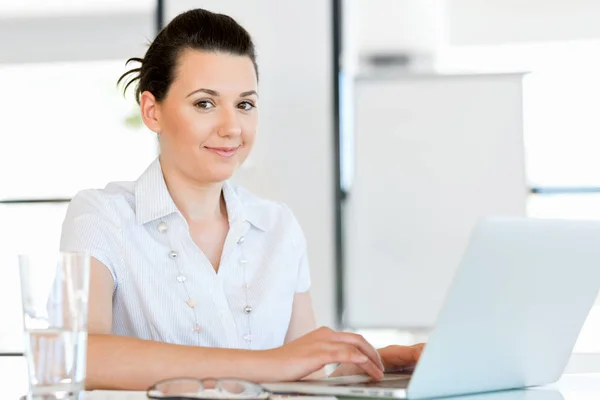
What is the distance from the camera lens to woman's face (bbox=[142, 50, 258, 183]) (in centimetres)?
198

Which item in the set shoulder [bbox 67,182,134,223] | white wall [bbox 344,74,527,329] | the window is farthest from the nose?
the window

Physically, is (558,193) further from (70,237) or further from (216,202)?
(70,237)

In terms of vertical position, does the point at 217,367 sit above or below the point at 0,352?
above

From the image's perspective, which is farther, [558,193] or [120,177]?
[120,177]

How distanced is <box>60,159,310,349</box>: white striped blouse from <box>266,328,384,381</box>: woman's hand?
50 centimetres

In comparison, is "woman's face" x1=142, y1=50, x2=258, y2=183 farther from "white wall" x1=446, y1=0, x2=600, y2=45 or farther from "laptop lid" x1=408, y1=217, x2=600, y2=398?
"white wall" x1=446, y1=0, x2=600, y2=45

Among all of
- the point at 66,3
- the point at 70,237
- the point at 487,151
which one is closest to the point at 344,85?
the point at 487,151

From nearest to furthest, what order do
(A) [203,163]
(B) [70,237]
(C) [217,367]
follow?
(C) [217,367], (B) [70,237], (A) [203,163]

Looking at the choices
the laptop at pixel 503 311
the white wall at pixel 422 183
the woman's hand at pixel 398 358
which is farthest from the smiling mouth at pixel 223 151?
the white wall at pixel 422 183

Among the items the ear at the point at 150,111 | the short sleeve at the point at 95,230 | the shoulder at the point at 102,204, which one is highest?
the ear at the point at 150,111

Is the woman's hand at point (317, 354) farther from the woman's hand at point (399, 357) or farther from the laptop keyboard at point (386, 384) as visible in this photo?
the woman's hand at point (399, 357)

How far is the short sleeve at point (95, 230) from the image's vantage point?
6.03 feet

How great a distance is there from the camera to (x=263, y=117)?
12.6 ft

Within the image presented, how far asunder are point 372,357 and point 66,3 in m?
2.99
